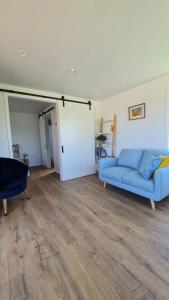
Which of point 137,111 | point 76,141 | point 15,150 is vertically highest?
point 137,111

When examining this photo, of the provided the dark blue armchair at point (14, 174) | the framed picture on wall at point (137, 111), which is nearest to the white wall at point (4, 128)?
the dark blue armchair at point (14, 174)

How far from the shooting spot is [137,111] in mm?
3385

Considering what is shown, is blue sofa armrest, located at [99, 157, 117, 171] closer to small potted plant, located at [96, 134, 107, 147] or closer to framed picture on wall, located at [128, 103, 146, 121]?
small potted plant, located at [96, 134, 107, 147]

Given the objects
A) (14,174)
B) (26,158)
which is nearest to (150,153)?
(14,174)

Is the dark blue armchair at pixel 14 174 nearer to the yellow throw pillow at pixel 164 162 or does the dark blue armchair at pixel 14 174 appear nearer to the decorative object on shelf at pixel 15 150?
the yellow throw pillow at pixel 164 162

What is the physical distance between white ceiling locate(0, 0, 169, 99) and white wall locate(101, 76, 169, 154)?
1.05 feet

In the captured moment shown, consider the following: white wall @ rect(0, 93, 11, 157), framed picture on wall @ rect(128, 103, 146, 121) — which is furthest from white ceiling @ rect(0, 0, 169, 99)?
framed picture on wall @ rect(128, 103, 146, 121)

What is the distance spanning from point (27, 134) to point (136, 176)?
16.8ft

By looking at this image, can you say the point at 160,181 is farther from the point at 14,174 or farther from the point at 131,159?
the point at 14,174

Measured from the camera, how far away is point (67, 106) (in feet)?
12.4

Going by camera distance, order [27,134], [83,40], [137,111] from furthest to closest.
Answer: [27,134] → [137,111] → [83,40]

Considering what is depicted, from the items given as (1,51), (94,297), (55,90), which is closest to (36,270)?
(94,297)

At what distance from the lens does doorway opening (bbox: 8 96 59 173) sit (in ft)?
18.0

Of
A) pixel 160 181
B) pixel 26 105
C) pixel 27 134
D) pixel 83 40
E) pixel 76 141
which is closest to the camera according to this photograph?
pixel 83 40
